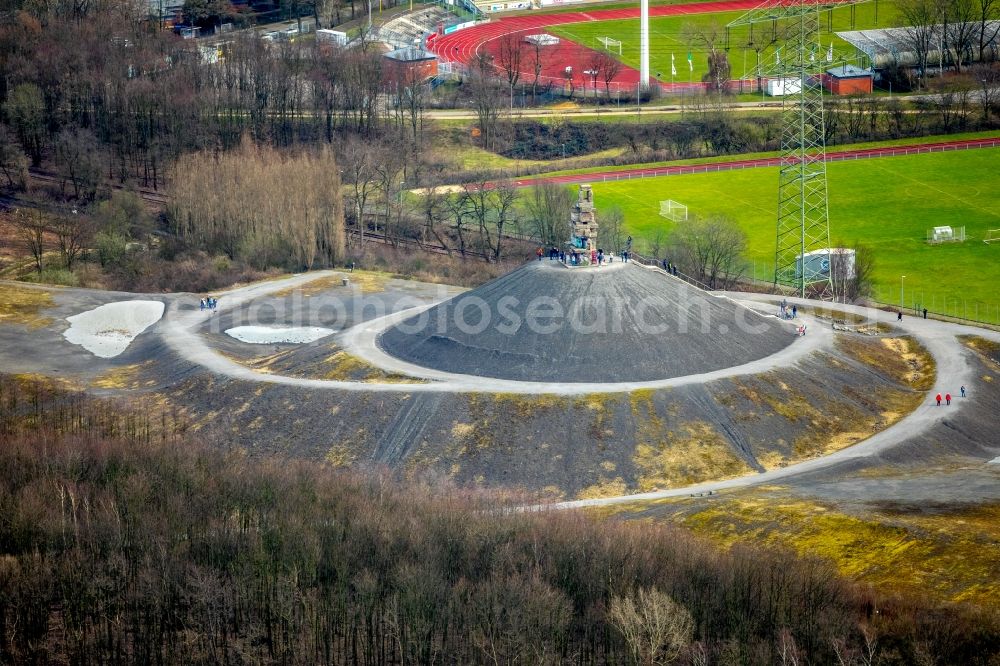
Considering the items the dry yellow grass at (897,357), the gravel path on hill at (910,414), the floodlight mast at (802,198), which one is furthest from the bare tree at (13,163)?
the dry yellow grass at (897,357)

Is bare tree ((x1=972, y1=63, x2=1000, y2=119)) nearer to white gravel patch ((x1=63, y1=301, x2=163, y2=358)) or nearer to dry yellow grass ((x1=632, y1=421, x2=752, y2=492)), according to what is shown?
dry yellow grass ((x1=632, y1=421, x2=752, y2=492))

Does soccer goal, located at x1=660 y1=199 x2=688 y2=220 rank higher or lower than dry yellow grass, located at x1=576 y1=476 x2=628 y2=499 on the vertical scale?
higher

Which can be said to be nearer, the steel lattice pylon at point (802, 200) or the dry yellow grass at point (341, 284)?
the steel lattice pylon at point (802, 200)

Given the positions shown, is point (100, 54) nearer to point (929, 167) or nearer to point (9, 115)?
point (9, 115)

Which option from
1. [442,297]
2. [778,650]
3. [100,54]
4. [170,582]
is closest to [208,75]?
[100,54]

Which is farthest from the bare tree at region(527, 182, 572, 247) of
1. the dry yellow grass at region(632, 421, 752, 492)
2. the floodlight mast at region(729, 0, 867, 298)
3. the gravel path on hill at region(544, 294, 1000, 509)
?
the dry yellow grass at region(632, 421, 752, 492)

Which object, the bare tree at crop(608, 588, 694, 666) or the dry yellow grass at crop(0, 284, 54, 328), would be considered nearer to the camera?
the bare tree at crop(608, 588, 694, 666)

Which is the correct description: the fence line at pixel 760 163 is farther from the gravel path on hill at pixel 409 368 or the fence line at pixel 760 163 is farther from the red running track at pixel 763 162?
the gravel path on hill at pixel 409 368
